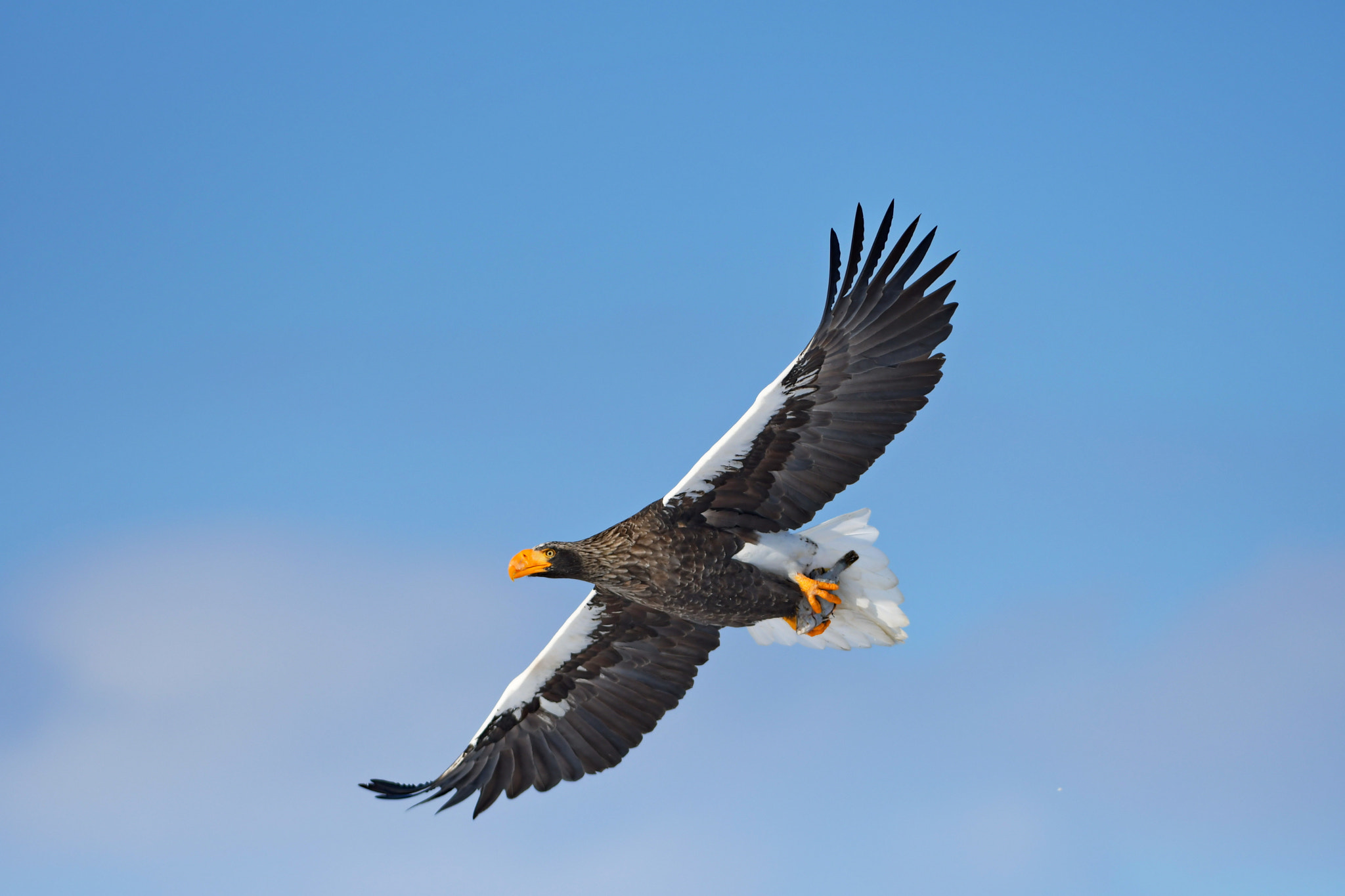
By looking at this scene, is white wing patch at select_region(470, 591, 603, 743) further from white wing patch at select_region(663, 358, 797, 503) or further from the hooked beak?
white wing patch at select_region(663, 358, 797, 503)

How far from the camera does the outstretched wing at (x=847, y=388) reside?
28.2ft

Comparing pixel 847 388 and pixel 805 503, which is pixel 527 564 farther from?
pixel 847 388

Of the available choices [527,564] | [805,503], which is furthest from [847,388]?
[527,564]

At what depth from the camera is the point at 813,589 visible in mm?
8922

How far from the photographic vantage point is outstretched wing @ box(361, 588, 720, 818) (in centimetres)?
1013

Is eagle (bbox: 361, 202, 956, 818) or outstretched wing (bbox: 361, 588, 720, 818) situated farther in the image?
outstretched wing (bbox: 361, 588, 720, 818)

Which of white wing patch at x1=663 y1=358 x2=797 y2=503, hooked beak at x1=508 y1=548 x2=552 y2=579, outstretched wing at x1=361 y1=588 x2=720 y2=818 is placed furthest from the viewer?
outstretched wing at x1=361 y1=588 x2=720 y2=818

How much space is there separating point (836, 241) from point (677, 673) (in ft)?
13.6

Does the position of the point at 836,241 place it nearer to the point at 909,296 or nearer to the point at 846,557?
the point at 909,296

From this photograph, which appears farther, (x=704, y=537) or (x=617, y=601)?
(x=617, y=601)

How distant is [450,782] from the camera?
978 centimetres

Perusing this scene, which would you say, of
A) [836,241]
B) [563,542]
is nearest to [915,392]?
[836,241]

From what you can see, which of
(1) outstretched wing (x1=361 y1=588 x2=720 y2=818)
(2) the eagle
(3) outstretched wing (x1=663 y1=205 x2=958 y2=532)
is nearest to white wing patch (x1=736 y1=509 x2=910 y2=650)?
(2) the eagle

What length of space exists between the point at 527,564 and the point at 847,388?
2.91 m
